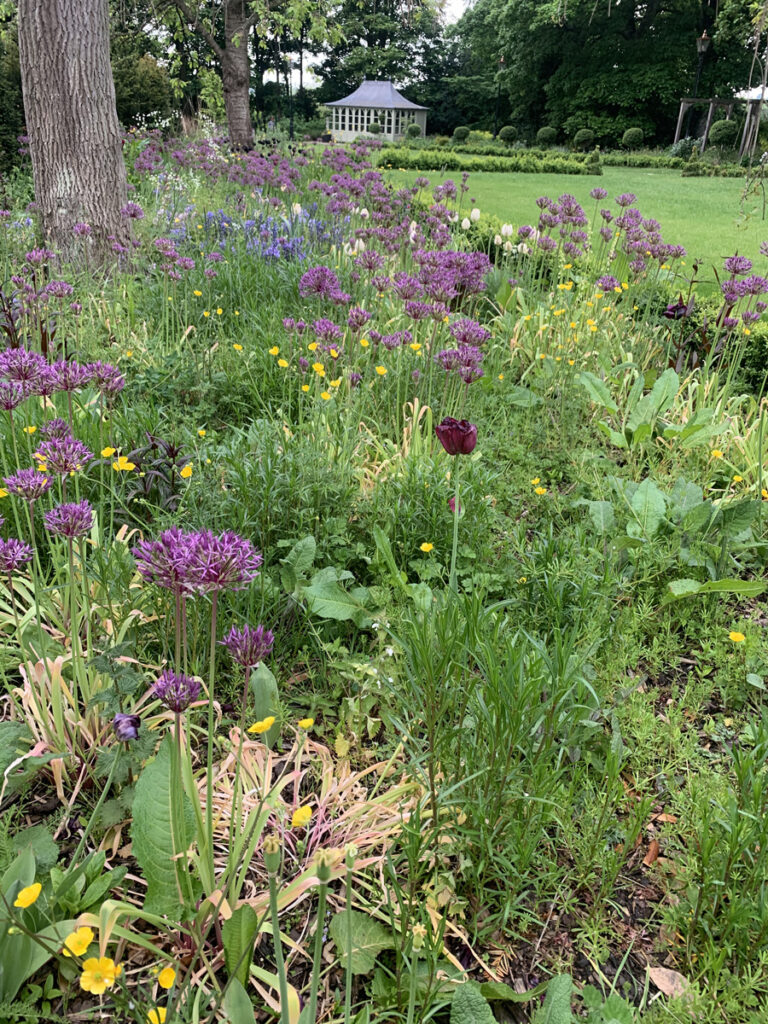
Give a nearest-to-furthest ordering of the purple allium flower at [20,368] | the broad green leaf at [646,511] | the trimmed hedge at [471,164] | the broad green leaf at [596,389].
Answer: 1. the purple allium flower at [20,368]
2. the broad green leaf at [646,511]
3. the broad green leaf at [596,389]
4. the trimmed hedge at [471,164]

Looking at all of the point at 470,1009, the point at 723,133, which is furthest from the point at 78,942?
the point at 723,133

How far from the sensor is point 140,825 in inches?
47.8

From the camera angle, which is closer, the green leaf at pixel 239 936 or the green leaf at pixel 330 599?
the green leaf at pixel 239 936

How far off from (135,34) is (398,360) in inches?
604

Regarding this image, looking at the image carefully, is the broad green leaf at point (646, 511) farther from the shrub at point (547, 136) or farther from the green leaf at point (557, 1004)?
the shrub at point (547, 136)

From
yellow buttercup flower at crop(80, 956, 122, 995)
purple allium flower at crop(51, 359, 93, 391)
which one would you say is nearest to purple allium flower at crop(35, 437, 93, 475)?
purple allium flower at crop(51, 359, 93, 391)

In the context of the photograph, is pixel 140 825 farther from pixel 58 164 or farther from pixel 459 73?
pixel 459 73

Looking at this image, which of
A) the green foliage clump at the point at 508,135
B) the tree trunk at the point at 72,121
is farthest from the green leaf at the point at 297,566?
the green foliage clump at the point at 508,135

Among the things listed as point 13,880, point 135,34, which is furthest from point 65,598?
point 135,34

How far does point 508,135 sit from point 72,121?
3528 centimetres

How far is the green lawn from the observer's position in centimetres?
776

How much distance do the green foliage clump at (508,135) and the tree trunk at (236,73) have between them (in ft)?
84.1

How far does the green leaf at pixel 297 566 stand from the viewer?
6.52ft

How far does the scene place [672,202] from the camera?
472 inches
